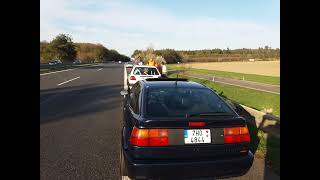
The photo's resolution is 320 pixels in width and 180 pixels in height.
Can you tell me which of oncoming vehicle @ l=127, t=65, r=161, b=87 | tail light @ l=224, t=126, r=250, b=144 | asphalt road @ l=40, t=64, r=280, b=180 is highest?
oncoming vehicle @ l=127, t=65, r=161, b=87

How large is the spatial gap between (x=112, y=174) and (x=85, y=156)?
1115 millimetres

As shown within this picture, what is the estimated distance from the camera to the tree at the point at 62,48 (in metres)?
94.2

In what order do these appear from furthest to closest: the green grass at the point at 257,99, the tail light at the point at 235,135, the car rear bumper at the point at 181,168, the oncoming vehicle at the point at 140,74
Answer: the oncoming vehicle at the point at 140,74
the green grass at the point at 257,99
the tail light at the point at 235,135
the car rear bumper at the point at 181,168

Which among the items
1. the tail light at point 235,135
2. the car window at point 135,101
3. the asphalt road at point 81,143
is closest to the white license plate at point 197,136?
the tail light at point 235,135

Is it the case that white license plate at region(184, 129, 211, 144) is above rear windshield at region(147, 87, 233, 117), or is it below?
below

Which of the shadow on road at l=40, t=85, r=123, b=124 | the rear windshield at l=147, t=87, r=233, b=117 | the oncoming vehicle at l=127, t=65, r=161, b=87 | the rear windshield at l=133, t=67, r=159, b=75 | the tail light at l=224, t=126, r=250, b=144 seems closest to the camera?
the tail light at l=224, t=126, r=250, b=144

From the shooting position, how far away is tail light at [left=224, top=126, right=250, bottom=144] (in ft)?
13.0

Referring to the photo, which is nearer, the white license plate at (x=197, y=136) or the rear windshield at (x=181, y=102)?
the white license plate at (x=197, y=136)

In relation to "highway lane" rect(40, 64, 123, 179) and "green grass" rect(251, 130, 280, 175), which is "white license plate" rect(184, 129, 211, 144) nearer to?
"highway lane" rect(40, 64, 123, 179)

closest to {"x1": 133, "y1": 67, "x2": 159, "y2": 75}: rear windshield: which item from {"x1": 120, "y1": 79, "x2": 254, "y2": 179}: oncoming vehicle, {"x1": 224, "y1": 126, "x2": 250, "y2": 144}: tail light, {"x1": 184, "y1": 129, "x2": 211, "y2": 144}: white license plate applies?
{"x1": 120, "y1": 79, "x2": 254, "y2": 179}: oncoming vehicle

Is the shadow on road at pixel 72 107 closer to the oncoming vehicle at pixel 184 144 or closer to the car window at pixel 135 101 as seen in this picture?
the car window at pixel 135 101

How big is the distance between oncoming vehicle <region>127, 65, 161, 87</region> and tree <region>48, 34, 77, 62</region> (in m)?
83.4

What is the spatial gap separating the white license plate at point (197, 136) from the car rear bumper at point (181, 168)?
0.24m
